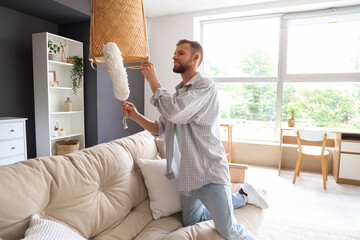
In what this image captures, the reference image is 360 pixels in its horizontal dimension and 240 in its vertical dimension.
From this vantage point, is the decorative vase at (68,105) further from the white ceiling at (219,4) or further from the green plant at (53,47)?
the white ceiling at (219,4)

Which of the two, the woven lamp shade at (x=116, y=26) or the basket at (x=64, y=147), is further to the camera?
the basket at (x=64, y=147)

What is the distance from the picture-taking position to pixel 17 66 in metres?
3.42

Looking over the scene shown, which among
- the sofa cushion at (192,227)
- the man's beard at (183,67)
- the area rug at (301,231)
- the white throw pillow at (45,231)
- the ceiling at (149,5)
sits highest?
the ceiling at (149,5)

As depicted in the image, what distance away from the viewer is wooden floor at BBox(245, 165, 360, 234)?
2.51 m


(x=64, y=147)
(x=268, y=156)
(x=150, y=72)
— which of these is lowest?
(x=268, y=156)

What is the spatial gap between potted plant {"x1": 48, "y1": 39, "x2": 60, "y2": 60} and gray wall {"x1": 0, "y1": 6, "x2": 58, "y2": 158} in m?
0.37

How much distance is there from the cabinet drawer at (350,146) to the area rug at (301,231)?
1447 millimetres

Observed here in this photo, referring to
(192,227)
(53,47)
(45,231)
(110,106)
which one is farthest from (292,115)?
(45,231)

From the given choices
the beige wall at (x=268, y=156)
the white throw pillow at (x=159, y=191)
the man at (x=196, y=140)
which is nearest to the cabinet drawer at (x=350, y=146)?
the beige wall at (x=268, y=156)

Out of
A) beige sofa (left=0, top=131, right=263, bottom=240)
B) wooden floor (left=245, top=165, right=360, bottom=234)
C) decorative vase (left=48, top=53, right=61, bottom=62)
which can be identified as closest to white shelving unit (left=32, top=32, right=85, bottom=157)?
decorative vase (left=48, top=53, right=61, bottom=62)

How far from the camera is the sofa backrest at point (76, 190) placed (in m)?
0.92

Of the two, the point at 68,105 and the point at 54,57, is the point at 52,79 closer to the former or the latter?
the point at 54,57

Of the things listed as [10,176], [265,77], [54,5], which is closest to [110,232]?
[10,176]

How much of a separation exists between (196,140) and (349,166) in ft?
10.5
